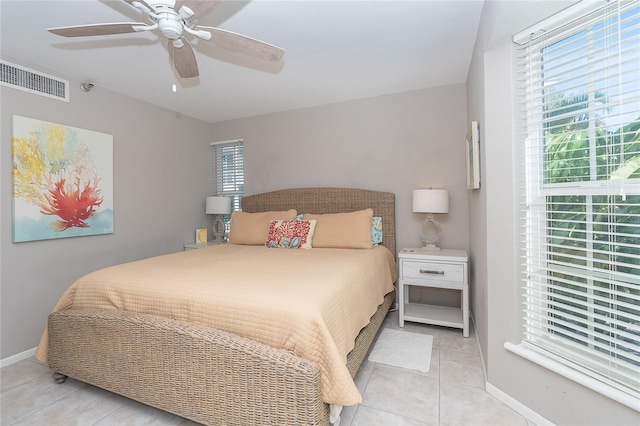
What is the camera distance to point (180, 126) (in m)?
3.88

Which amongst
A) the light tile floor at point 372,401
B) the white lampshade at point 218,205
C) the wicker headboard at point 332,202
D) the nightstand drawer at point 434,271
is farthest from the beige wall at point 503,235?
the white lampshade at point 218,205

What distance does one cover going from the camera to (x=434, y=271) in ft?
8.75

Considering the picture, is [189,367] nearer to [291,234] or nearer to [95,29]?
[291,234]

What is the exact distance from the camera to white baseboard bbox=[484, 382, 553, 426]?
152cm

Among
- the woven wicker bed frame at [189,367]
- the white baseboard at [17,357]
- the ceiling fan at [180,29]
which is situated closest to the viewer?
the woven wicker bed frame at [189,367]

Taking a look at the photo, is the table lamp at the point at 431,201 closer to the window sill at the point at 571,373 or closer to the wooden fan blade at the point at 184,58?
the window sill at the point at 571,373

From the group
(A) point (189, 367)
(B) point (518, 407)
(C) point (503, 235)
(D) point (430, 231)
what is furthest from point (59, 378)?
(D) point (430, 231)

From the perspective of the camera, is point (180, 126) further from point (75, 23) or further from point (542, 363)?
point (542, 363)

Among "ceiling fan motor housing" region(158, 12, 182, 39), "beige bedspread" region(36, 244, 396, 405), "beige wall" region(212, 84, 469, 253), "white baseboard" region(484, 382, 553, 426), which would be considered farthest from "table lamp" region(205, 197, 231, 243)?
"white baseboard" region(484, 382, 553, 426)

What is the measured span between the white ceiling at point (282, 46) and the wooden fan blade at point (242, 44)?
261mm

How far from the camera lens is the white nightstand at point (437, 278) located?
8.44ft

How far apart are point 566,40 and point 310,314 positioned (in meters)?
1.83

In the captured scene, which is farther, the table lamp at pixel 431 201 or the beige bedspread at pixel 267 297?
the table lamp at pixel 431 201

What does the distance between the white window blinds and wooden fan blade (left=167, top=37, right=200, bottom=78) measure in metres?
2.15
